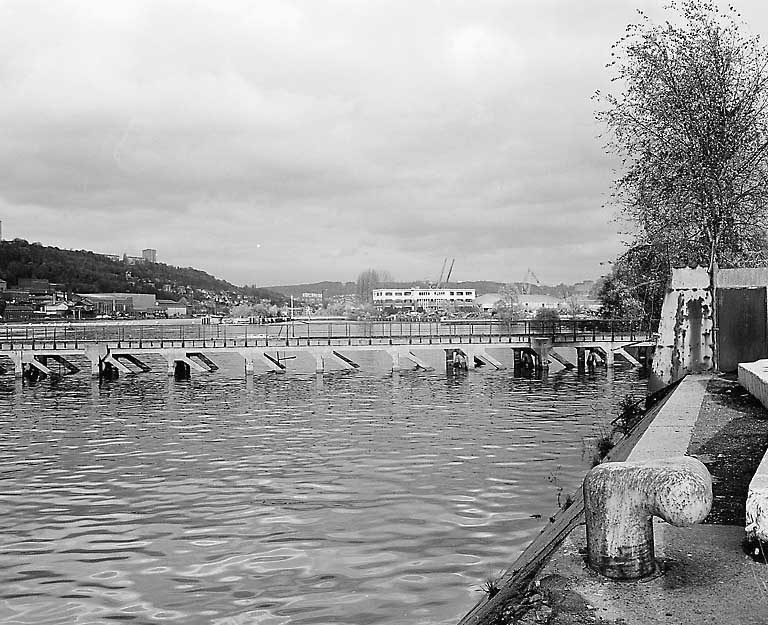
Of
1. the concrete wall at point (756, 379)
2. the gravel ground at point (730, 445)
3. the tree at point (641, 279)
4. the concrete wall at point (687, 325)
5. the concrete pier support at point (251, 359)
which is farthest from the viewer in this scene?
the concrete pier support at point (251, 359)

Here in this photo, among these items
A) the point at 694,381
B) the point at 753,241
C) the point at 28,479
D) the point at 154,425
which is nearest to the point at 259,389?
the point at 154,425

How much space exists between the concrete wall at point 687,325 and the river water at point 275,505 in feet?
13.6

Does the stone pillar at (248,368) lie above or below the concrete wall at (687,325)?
below

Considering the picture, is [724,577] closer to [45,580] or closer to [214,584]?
[214,584]

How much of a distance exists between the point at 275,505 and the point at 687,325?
10091 millimetres

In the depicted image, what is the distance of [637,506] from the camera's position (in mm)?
6082

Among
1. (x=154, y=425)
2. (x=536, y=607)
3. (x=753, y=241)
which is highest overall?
(x=753, y=241)

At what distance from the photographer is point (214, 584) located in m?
13.3

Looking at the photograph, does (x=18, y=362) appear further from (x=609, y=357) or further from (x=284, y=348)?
(x=609, y=357)

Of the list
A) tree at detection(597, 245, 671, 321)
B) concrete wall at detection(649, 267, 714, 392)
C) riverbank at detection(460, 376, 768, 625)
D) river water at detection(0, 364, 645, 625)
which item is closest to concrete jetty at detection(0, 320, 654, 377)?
river water at detection(0, 364, 645, 625)

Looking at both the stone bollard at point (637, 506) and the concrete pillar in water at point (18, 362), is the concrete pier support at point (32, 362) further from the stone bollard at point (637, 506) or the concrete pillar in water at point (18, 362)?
the stone bollard at point (637, 506)

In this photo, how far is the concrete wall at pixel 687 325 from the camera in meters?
18.4

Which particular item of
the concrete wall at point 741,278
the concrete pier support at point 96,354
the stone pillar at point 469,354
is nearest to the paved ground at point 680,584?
the concrete wall at point 741,278

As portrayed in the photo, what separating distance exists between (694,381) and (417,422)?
18.2 metres
